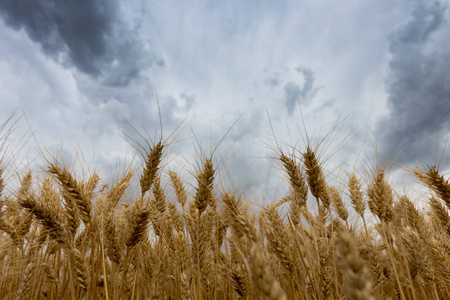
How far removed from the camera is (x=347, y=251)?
74 cm

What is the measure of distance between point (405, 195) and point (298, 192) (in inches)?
106

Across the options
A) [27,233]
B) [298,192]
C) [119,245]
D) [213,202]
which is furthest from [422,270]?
[27,233]

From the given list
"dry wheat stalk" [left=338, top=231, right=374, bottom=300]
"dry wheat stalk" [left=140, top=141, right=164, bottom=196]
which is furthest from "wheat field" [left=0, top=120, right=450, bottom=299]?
"dry wheat stalk" [left=338, top=231, right=374, bottom=300]

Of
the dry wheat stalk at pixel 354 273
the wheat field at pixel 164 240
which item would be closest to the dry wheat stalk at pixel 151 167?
the wheat field at pixel 164 240

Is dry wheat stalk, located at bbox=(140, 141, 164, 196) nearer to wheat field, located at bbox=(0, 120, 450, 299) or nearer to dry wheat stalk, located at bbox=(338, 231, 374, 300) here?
wheat field, located at bbox=(0, 120, 450, 299)

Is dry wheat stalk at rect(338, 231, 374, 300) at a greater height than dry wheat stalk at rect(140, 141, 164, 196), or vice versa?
dry wheat stalk at rect(140, 141, 164, 196)

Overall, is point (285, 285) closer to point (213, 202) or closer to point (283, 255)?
point (283, 255)

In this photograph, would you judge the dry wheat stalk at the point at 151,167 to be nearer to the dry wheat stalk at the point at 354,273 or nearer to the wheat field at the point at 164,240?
the wheat field at the point at 164,240

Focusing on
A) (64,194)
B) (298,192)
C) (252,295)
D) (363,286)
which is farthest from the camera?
(252,295)

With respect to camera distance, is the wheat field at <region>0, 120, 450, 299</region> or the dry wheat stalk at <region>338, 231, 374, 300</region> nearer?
the dry wheat stalk at <region>338, 231, 374, 300</region>

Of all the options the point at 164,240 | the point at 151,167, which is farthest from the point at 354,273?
the point at 164,240

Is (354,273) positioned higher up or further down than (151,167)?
further down

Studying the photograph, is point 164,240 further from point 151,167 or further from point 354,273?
point 354,273

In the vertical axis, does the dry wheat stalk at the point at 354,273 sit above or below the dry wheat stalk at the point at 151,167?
below
